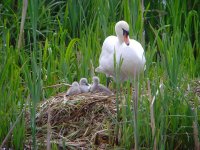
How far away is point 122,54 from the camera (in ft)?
28.1

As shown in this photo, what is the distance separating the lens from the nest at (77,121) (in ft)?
23.9

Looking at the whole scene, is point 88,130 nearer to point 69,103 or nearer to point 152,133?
point 69,103

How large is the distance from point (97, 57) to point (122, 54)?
89 centimetres

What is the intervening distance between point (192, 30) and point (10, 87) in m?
3.36

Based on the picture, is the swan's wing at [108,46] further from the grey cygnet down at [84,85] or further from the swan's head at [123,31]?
the grey cygnet down at [84,85]

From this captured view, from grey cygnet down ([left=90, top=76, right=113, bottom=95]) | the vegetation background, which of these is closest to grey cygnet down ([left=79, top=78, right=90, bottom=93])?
grey cygnet down ([left=90, top=76, right=113, bottom=95])

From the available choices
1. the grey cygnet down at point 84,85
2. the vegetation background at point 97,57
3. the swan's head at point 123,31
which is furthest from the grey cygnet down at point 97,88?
the swan's head at point 123,31

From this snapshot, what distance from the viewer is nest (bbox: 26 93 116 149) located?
727 cm

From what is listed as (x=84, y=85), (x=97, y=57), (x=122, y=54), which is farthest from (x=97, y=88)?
(x=97, y=57)

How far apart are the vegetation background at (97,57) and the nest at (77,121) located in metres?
0.17

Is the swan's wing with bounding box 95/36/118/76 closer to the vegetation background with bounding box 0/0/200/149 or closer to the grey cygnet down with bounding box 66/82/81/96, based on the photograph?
the vegetation background with bounding box 0/0/200/149

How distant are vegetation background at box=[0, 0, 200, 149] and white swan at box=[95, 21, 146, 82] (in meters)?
0.11

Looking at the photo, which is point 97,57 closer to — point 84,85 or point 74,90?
point 84,85

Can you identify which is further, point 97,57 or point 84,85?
point 97,57
